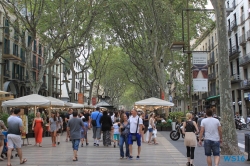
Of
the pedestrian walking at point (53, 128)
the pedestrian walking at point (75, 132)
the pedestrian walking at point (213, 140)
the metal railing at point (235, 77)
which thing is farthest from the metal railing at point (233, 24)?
the pedestrian walking at point (213, 140)

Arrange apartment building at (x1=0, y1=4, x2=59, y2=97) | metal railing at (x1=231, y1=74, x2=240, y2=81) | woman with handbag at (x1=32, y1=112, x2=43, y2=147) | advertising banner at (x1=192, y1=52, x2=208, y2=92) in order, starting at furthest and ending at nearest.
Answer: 1. metal railing at (x1=231, y1=74, x2=240, y2=81)
2. apartment building at (x1=0, y1=4, x2=59, y2=97)
3. woman with handbag at (x1=32, y1=112, x2=43, y2=147)
4. advertising banner at (x1=192, y1=52, x2=208, y2=92)

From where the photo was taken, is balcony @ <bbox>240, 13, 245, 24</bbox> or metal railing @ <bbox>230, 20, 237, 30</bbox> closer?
balcony @ <bbox>240, 13, 245, 24</bbox>

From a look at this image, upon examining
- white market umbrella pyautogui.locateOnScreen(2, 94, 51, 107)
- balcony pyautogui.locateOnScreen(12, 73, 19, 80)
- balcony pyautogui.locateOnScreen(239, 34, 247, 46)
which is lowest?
white market umbrella pyautogui.locateOnScreen(2, 94, 51, 107)

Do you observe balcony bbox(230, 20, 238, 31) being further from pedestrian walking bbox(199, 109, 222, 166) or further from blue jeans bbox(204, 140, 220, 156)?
blue jeans bbox(204, 140, 220, 156)

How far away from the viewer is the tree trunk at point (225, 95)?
1083 centimetres

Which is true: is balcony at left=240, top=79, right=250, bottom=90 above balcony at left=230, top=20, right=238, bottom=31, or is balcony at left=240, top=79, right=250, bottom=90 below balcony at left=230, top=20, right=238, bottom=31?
below

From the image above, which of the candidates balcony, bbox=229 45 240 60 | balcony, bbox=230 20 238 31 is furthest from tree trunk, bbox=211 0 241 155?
balcony, bbox=230 20 238 31

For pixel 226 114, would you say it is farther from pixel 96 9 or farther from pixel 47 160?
pixel 96 9

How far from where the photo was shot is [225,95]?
11016 millimetres

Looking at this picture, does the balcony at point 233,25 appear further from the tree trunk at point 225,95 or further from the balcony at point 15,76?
the tree trunk at point 225,95

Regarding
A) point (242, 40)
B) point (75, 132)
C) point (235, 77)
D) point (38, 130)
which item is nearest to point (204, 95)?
point (235, 77)

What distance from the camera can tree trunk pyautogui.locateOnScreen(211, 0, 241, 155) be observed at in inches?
426

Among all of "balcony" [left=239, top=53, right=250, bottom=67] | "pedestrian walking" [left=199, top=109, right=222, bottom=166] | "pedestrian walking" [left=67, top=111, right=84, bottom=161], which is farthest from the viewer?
"balcony" [left=239, top=53, right=250, bottom=67]

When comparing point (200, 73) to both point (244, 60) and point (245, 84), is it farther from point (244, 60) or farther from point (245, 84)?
point (244, 60)
